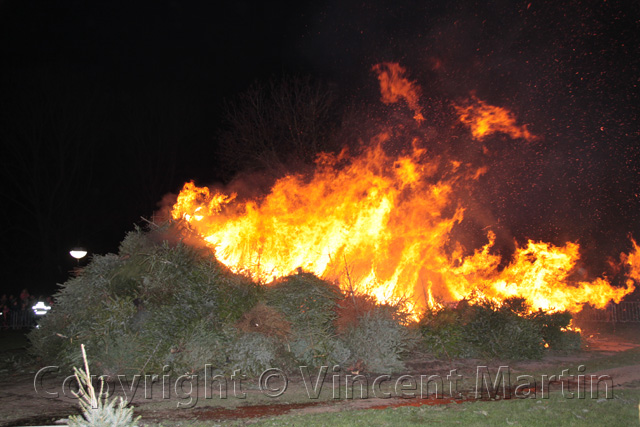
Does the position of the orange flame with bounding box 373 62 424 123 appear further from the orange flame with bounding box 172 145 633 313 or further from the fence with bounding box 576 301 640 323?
the fence with bounding box 576 301 640 323

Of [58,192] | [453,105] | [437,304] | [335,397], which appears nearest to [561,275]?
[437,304]

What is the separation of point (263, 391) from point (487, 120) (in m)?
11.0

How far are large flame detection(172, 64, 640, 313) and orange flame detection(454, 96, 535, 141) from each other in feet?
0.10

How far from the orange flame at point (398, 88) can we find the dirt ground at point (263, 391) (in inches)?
333

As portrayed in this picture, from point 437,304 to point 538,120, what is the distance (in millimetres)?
7403

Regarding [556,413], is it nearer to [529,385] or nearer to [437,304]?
[529,385]

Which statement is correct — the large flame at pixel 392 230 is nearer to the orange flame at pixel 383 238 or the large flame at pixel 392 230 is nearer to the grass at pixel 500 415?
the orange flame at pixel 383 238

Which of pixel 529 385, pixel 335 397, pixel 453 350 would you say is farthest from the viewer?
pixel 453 350

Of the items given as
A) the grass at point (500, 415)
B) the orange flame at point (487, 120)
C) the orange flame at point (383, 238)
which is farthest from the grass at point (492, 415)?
the orange flame at point (487, 120)

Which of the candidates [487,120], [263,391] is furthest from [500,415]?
[487,120]

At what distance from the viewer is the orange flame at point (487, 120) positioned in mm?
15023

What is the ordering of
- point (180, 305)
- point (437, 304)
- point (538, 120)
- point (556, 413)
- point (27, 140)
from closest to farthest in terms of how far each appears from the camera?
1. point (556, 413)
2. point (180, 305)
3. point (437, 304)
4. point (538, 120)
5. point (27, 140)

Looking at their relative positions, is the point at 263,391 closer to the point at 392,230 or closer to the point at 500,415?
the point at 500,415

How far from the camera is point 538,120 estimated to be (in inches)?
609
